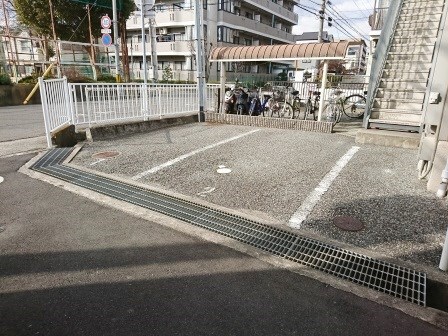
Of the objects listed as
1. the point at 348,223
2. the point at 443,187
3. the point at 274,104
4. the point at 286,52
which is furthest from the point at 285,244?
the point at 274,104

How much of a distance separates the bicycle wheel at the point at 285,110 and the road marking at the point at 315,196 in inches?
176

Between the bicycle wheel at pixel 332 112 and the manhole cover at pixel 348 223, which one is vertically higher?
the bicycle wheel at pixel 332 112

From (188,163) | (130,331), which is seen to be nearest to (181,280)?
(130,331)

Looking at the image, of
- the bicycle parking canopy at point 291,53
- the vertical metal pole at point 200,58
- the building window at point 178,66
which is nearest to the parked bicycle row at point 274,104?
the bicycle parking canopy at point 291,53

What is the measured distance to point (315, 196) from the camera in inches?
159

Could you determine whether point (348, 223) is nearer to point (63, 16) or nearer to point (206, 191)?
point (206, 191)

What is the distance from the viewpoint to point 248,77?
30328mm

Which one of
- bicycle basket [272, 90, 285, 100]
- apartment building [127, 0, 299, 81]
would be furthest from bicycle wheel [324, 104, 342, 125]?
apartment building [127, 0, 299, 81]

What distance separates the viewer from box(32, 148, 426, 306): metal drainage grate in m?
2.43

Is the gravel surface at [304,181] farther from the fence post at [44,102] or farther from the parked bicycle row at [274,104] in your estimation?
the parked bicycle row at [274,104]

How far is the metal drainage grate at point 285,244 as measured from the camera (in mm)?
2426

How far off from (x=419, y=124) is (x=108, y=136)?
307 inches

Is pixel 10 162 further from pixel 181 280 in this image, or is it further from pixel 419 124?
pixel 419 124

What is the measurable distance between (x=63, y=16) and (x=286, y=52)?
62.2ft
